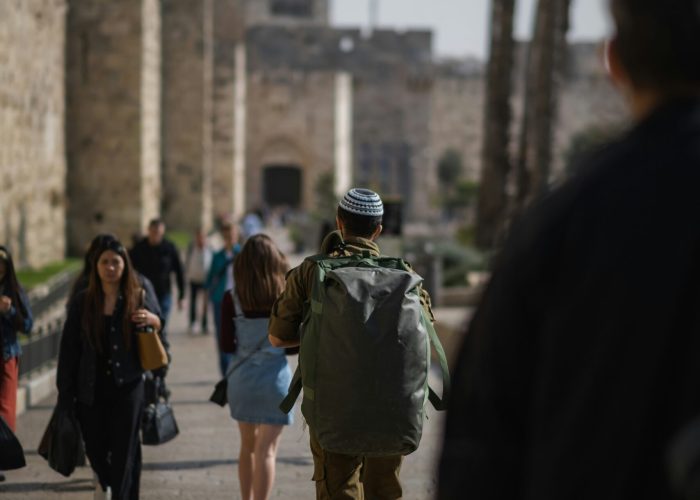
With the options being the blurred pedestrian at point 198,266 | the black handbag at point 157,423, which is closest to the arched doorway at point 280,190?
the blurred pedestrian at point 198,266

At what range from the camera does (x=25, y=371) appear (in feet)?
34.0

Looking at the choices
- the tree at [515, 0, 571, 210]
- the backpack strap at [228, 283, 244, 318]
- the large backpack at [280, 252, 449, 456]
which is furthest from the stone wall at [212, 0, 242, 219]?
the large backpack at [280, 252, 449, 456]

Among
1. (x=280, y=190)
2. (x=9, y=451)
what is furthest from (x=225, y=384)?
(x=280, y=190)

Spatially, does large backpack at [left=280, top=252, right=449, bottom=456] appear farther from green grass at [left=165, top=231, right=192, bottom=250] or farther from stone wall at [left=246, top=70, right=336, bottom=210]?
stone wall at [left=246, top=70, right=336, bottom=210]

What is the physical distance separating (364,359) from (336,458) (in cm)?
51

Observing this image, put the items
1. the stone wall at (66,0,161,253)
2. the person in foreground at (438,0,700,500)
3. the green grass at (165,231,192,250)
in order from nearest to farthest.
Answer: the person in foreground at (438,0,700,500), the stone wall at (66,0,161,253), the green grass at (165,231,192,250)

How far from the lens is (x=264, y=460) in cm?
617

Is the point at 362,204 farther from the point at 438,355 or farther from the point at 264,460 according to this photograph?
the point at 264,460

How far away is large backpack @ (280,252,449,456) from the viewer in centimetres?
470

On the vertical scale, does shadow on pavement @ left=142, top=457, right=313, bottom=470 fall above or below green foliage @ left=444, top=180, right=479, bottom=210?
above

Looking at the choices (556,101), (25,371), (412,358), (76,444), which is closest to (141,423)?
(76,444)

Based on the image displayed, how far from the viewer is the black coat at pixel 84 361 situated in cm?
602

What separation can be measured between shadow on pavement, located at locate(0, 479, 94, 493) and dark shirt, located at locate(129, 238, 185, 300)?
422 cm

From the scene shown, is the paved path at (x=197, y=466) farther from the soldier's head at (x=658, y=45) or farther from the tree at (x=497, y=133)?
the tree at (x=497, y=133)
